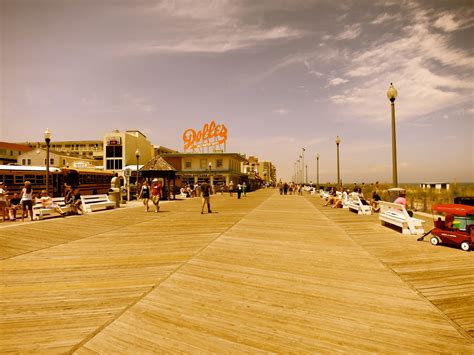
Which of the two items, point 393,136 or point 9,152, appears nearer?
point 393,136

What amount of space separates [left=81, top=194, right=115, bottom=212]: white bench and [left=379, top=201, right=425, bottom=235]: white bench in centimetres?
1496

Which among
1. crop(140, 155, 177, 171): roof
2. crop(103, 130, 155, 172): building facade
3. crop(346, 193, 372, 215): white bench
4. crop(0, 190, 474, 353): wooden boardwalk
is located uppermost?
crop(103, 130, 155, 172): building facade

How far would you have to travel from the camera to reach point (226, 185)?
2062 inches

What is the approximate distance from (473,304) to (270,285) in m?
2.92

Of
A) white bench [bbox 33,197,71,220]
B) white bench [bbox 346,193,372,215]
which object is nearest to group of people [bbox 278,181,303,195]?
white bench [bbox 346,193,372,215]

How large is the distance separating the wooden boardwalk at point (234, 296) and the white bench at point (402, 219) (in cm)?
111

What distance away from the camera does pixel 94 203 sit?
17.5m

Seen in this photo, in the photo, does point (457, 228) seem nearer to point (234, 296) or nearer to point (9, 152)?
point (234, 296)

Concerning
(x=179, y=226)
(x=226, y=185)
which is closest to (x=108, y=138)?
(x=226, y=185)

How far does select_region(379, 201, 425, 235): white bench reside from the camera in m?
9.70

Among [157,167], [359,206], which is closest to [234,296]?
[359,206]

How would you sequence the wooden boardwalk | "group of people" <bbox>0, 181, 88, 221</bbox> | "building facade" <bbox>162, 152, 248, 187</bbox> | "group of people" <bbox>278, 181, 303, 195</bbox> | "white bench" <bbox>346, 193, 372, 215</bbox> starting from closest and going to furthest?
the wooden boardwalk → "group of people" <bbox>0, 181, 88, 221</bbox> → "white bench" <bbox>346, 193, 372, 215</bbox> → "group of people" <bbox>278, 181, 303, 195</bbox> → "building facade" <bbox>162, 152, 248, 187</bbox>

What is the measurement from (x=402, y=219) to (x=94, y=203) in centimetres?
1576

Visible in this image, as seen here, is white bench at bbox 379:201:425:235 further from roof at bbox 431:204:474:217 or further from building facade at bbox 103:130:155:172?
building facade at bbox 103:130:155:172
